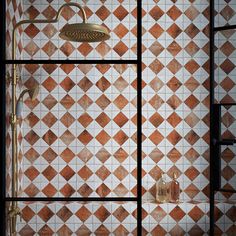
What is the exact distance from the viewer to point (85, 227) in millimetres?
2080

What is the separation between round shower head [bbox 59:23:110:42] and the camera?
2.07 metres

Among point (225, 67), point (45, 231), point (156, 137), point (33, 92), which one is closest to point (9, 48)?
point (33, 92)

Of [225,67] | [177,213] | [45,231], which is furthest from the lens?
[177,213]

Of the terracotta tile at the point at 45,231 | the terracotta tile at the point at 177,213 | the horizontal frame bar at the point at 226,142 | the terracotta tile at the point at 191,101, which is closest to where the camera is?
the terracotta tile at the point at 45,231

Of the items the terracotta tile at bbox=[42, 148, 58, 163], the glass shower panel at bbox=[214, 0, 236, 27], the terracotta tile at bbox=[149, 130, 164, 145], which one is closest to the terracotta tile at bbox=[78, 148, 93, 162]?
the terracotta tile at bbox=[42, 148, 58, 163]

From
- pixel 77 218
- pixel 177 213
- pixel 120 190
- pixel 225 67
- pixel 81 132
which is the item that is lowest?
pixel 177 213

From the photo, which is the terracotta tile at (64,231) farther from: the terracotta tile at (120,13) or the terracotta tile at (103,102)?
the terracotta tile at (120,13)

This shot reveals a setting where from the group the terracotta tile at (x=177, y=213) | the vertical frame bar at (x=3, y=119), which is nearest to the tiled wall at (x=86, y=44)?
the vertical frame bar at (x=3, y=119)

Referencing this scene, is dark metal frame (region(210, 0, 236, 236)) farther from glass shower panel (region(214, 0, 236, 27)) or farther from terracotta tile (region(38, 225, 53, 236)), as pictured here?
terracotta tile (region(38, 225, 53, 236))

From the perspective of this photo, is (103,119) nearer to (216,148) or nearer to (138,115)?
(138,115)

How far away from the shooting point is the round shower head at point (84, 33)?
6.79 ft

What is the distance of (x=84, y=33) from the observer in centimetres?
208

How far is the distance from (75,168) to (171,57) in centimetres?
124

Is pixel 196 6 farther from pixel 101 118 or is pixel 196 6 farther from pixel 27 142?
pixel 27 142
